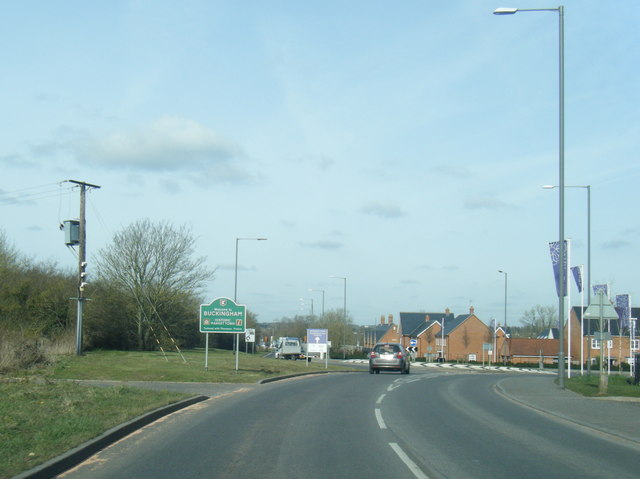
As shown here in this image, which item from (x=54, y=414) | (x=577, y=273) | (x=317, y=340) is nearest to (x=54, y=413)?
(x=54, y=414)

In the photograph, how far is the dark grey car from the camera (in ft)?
119

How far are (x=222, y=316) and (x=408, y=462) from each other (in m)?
20.4

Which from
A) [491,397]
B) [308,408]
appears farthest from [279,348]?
[308,408]

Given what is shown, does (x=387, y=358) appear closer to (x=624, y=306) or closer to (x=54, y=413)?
(x=624, y=306)

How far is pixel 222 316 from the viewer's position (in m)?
29.0

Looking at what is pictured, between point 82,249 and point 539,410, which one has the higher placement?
point 82,249

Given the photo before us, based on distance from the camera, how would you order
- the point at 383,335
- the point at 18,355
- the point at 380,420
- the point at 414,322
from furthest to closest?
the point at 383,335, the point at 414,322, the point at 18,355, the point at 380,420

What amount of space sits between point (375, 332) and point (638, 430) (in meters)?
127

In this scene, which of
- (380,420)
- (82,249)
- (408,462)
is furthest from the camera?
(82,249)

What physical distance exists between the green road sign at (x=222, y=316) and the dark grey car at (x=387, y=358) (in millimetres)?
10085

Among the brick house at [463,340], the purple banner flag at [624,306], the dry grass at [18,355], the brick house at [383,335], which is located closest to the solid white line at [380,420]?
the dry grass at [18,355]

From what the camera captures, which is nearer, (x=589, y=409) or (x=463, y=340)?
(x=589, y=409)

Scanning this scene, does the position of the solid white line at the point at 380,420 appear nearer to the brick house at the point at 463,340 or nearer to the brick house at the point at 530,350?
the brick house at the point at 463,340

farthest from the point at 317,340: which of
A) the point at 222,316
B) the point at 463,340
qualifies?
the point at 463,340
